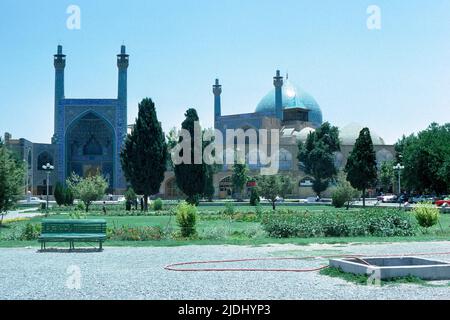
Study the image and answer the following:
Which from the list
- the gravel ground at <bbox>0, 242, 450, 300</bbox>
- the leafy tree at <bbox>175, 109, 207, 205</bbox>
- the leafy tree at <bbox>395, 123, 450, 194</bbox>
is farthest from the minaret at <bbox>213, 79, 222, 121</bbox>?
the gravel ground at <bbox>0, 242, 450, 300</bbox>

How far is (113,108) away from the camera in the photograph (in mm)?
65938

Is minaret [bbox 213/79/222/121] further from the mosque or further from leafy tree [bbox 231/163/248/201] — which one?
leafy tree [bbox 231/163/248/201]

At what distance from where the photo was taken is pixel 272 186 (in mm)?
42438

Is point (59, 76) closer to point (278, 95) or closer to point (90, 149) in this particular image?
point (90, 149)

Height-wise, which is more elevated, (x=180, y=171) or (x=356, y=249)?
(x=180, y=171)

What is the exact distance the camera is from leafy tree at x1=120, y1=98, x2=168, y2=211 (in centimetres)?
4206

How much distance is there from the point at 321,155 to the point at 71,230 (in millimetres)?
46328

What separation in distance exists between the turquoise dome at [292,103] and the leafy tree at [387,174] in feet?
45.1

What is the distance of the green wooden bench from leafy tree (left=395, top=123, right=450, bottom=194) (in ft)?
116

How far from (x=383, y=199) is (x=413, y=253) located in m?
47.2

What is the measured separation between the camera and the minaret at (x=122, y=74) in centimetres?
6625

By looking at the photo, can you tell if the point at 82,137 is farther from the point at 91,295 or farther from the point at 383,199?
the point at 91,295

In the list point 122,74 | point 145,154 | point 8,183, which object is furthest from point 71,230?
point 122,74

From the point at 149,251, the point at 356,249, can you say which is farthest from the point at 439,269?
the point at 149,251
